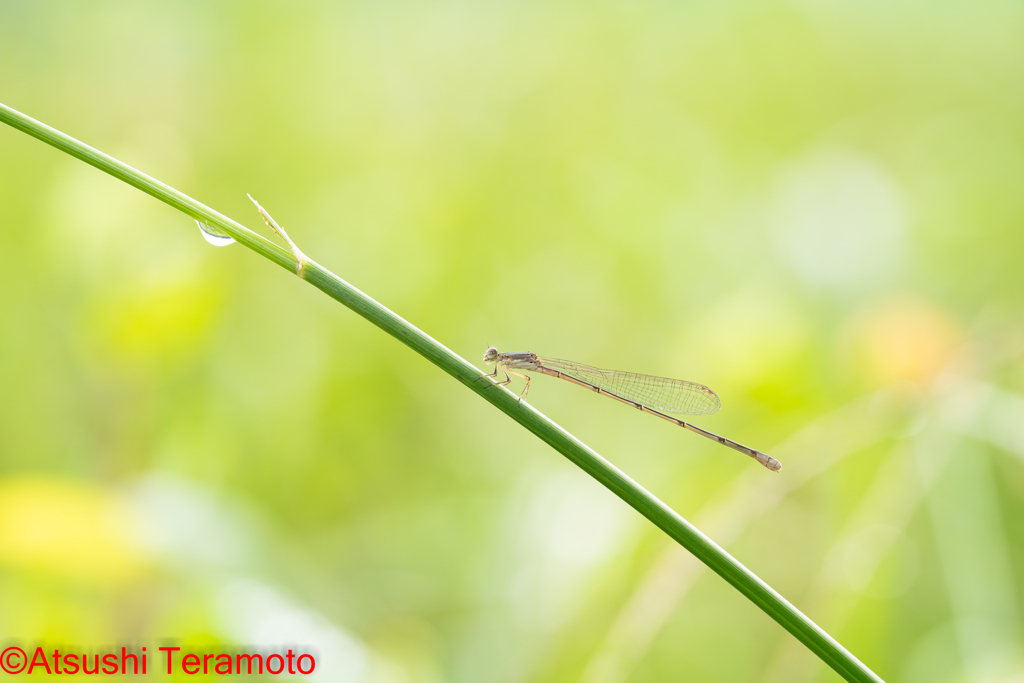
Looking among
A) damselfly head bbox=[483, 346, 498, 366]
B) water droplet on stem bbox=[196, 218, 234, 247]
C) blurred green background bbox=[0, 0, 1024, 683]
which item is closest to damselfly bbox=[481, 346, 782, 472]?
damselfly head bbox=[483, 346, 498, 366]

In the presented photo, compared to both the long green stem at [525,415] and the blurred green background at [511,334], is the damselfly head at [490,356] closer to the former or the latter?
the blurred green background at [511,334]

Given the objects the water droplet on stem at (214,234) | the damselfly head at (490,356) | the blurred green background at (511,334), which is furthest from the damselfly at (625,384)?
the water droplet on stem at (214,234)

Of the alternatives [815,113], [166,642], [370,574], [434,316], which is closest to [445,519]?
[370,574]

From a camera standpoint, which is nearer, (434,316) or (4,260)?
(4,260)

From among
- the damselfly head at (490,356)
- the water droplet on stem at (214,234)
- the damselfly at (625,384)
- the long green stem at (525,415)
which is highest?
the damselfly head at (490,356)

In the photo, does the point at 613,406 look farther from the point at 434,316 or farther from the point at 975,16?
the point at 975,16

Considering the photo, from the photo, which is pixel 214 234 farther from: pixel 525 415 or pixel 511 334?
pixel 511 334

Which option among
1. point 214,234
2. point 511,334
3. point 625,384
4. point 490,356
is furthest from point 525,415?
point 511,334
